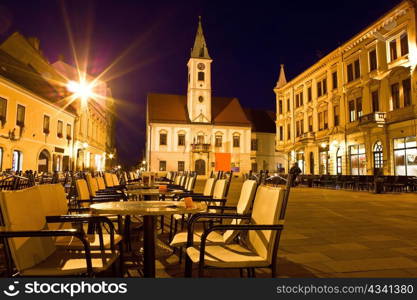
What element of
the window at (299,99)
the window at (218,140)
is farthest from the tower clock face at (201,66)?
the window at (299,99)

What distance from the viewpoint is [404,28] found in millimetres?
20859

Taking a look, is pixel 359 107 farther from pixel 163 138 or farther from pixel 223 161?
pixel 163 138

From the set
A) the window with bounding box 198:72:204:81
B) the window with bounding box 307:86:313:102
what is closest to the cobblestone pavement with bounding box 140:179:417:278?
the window with bounding box 307:86:313:102

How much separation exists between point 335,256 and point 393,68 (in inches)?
830

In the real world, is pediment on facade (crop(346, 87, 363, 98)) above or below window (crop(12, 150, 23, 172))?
above

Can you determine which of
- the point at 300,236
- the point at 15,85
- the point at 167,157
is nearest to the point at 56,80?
the point at 15,85

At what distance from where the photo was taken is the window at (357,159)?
25.0m

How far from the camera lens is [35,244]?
8.84 feet

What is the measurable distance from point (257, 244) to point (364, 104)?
2516 cm

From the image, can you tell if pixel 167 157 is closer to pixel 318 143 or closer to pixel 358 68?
pixel 318 143

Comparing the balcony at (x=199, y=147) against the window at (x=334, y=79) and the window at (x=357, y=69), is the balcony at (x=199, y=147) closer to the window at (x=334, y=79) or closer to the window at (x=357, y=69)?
the window at (x=334, y=79)

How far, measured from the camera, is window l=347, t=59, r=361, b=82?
25969mm

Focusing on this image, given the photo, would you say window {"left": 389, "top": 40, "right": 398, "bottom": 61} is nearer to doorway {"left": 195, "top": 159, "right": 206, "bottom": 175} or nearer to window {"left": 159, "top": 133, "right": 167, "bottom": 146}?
doorway {"left": 195, "top": 159, "right": 206, "bottom": 175}

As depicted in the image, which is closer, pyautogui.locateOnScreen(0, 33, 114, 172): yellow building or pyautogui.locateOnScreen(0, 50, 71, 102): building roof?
pyautogui.locateOnScreen(0, 33, 114, 172): yellow building
